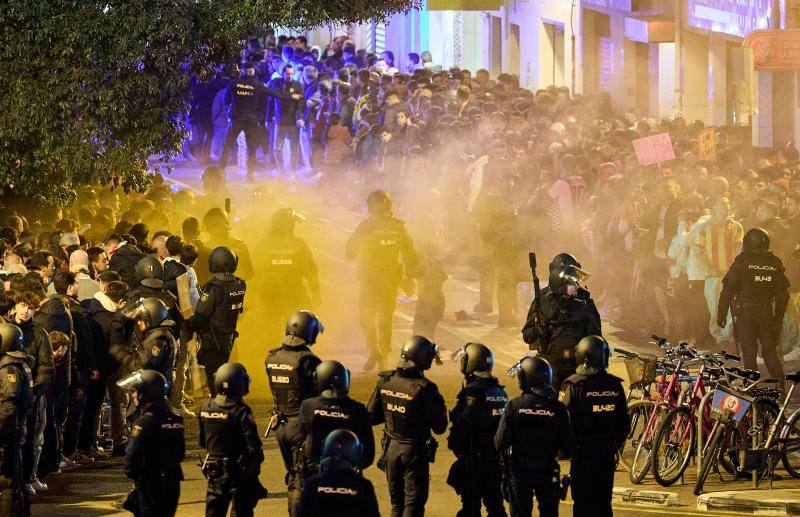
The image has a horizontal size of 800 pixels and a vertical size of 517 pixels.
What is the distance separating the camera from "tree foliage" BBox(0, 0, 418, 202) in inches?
655

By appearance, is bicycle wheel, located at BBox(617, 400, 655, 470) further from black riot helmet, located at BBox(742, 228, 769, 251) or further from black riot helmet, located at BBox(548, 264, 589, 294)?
black riot helmet, located at BBox(742, 228, 769, 251)

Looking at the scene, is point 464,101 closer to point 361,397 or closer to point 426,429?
point 361,397

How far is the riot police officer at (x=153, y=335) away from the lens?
12555 millimetres

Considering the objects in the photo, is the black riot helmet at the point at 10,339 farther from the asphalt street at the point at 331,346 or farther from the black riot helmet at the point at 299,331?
the black riot helmet at the point at 299,331

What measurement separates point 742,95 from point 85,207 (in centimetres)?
827

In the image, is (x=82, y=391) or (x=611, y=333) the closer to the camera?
(x=82, y=391)

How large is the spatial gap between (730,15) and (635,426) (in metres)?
18.2

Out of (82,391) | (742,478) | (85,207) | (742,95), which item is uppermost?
(742,95)

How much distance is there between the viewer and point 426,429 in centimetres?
1040

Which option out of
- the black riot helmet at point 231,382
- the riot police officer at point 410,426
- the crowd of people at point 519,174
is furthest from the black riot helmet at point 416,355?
the crowd of people at point 519,174

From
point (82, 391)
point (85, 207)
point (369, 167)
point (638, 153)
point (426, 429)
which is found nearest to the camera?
point (426, 429)

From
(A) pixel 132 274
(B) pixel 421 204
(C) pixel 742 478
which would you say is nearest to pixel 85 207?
(A) pixel 132 274

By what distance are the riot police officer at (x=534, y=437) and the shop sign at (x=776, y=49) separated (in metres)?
15.6

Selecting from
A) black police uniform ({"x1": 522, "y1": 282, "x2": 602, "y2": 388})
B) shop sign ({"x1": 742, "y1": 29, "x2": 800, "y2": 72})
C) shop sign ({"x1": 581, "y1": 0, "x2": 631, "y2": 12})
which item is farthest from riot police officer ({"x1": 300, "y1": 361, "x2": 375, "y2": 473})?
shop sign ({"x1": 581, "y1": 0, "x2": 631, "y2": 12})
